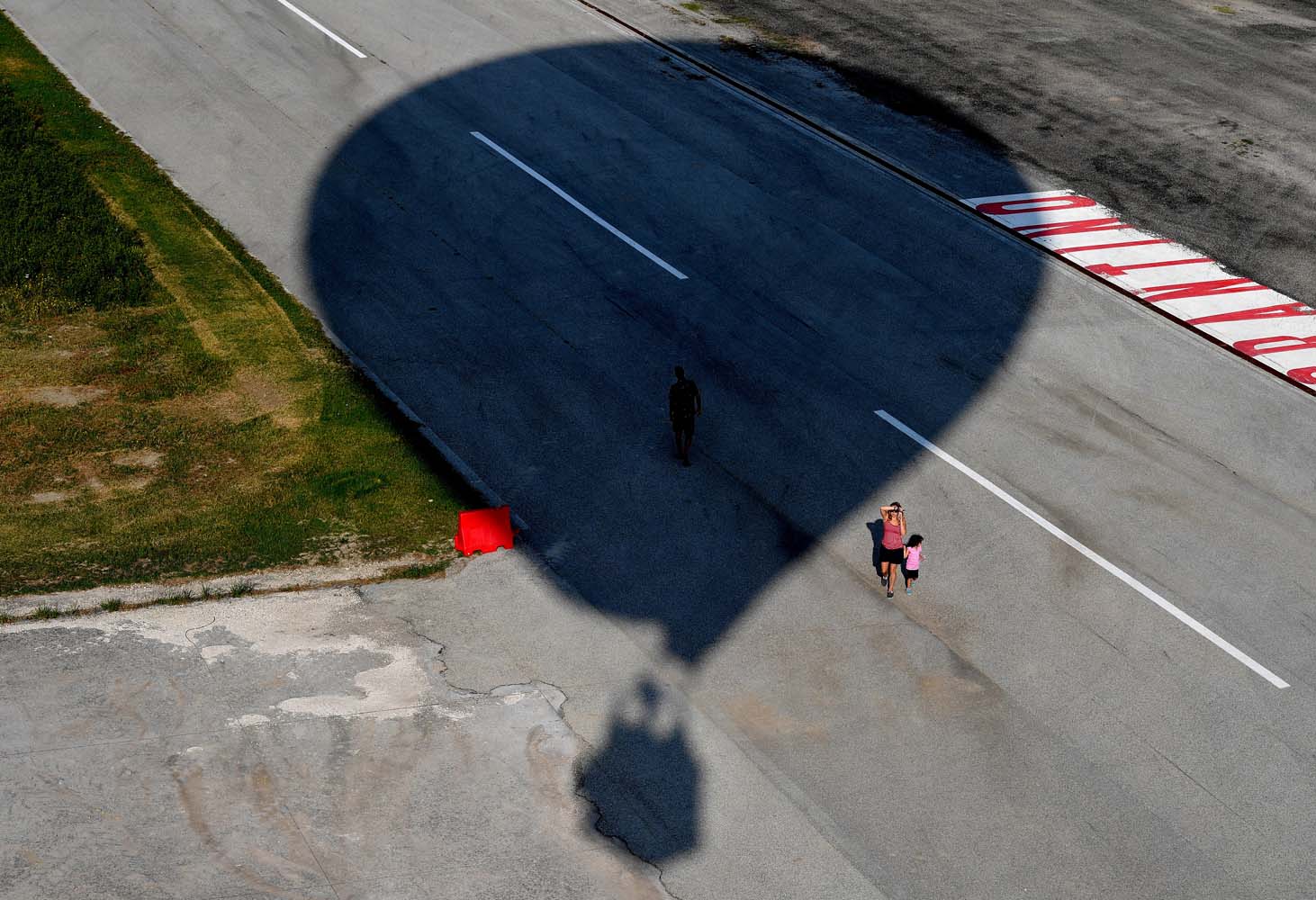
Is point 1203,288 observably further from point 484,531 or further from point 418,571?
point 418,571

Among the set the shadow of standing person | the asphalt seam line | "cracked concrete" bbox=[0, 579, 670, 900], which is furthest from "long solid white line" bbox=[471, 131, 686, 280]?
the shadow of standing person

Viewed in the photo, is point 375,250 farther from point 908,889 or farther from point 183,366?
point 908,889

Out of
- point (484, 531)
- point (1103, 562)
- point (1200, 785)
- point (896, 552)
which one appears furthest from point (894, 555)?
point (484, 531)

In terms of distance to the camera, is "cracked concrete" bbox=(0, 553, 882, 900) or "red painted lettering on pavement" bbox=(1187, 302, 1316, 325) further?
"red painted lettering on pavement" bbox=(1187, 302, 1316, 325)

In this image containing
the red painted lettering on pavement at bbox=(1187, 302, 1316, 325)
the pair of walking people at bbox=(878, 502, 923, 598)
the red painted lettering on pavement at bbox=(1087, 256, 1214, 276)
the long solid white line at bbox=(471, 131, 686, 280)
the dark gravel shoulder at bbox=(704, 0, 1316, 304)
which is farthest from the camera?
the dark gravel shoulder at bbox=(704, 0, 1316, 304)

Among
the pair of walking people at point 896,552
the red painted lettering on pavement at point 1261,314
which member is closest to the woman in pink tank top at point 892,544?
the pair of walking people at point 896,552

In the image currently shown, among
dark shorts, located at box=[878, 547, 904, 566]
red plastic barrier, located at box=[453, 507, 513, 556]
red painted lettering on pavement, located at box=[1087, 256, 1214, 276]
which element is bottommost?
red plastic barrier, located at box=[453, 507, 513, 556]

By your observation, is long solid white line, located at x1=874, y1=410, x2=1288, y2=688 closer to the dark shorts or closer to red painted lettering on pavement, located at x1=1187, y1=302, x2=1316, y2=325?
the dark shorts
